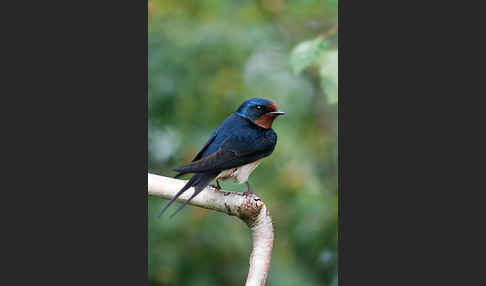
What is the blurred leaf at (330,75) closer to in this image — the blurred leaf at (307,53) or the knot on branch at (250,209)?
the blurred leaf at (307,53)

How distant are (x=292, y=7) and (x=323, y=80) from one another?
171 cm

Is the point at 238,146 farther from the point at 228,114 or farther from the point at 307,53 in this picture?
the point at 228,114

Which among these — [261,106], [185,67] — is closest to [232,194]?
[261,106]

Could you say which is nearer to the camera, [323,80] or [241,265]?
[323,80]

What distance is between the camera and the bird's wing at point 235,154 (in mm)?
3596

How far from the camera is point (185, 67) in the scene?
5164 millimetres

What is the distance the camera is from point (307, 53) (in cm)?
407

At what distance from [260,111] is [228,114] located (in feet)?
3.40

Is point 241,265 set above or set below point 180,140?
below

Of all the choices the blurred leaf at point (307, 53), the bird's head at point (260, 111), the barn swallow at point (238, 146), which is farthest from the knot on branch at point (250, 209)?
the blurred leaf at point (307, 53)

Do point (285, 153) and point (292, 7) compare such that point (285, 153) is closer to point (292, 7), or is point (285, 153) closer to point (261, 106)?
point (261, 106)

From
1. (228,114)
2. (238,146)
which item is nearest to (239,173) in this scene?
(238,146)
